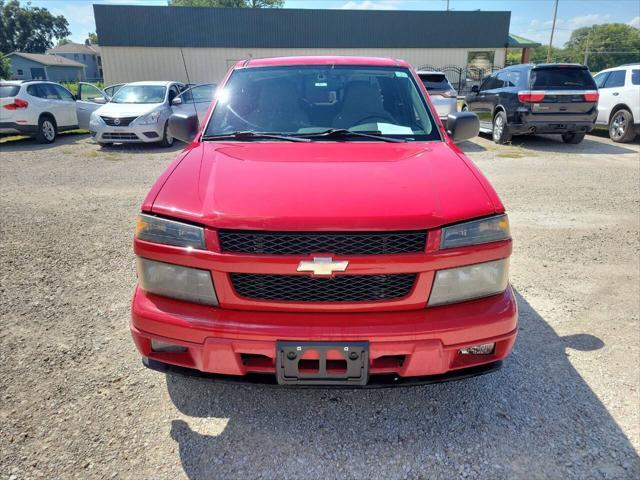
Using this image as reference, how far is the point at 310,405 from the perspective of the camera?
8.27ft

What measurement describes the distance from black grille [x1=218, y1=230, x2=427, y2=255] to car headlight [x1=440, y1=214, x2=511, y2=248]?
0.58 feet

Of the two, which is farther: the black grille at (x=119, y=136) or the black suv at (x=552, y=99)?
the black grille at (x=119, y=136)

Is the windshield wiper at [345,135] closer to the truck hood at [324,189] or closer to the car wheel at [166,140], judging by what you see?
the truck hood at [324,189]

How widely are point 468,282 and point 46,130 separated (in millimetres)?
13204

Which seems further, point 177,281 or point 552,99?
point 552,99

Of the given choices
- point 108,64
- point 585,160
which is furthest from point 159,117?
point 108,64

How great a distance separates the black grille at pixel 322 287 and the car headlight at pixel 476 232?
9.1 inches

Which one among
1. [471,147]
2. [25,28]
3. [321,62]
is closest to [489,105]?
[471,147]

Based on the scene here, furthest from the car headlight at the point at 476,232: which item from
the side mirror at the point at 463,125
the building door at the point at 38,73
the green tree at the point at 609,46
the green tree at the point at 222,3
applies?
the green tree at the point at 609,46

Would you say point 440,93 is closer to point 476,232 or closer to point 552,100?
point 552,100

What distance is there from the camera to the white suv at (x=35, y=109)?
450 inches

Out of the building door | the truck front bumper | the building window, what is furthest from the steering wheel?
the building door

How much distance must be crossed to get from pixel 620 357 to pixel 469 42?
107 feet

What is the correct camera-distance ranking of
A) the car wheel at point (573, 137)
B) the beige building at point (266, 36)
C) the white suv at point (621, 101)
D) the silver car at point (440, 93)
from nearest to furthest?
the white suv at point (621, 101), the silver car at point (440, 93), the car wheel at point (573, 137), the beige building at point (266, 36)
